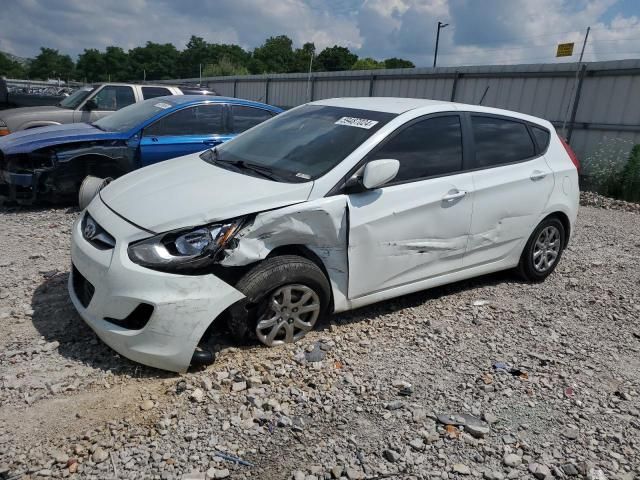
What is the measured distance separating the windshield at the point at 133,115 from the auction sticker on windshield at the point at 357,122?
13.1 feet

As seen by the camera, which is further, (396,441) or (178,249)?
(178,249)

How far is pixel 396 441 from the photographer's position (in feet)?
8.58

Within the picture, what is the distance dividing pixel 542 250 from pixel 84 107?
8133 millimetres

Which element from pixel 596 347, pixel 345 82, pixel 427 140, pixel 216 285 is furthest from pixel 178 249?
pixel 345 82

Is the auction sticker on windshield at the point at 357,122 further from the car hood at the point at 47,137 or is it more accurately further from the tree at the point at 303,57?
the tree at the point at 303,57

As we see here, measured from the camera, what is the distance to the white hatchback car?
2865 millimetres

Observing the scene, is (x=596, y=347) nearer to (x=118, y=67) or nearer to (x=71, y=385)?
(x=71, y=385)

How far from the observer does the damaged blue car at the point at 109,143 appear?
20.2 feet

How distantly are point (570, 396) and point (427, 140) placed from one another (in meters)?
2.08

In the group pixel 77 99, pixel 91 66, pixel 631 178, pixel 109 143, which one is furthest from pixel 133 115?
pixel 91 66

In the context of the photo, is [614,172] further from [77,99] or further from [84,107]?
[77,99]

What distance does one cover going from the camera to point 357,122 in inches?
149

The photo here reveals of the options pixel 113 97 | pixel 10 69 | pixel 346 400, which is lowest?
pixel 346 400

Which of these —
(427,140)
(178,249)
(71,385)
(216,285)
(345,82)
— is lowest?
(71,385)
